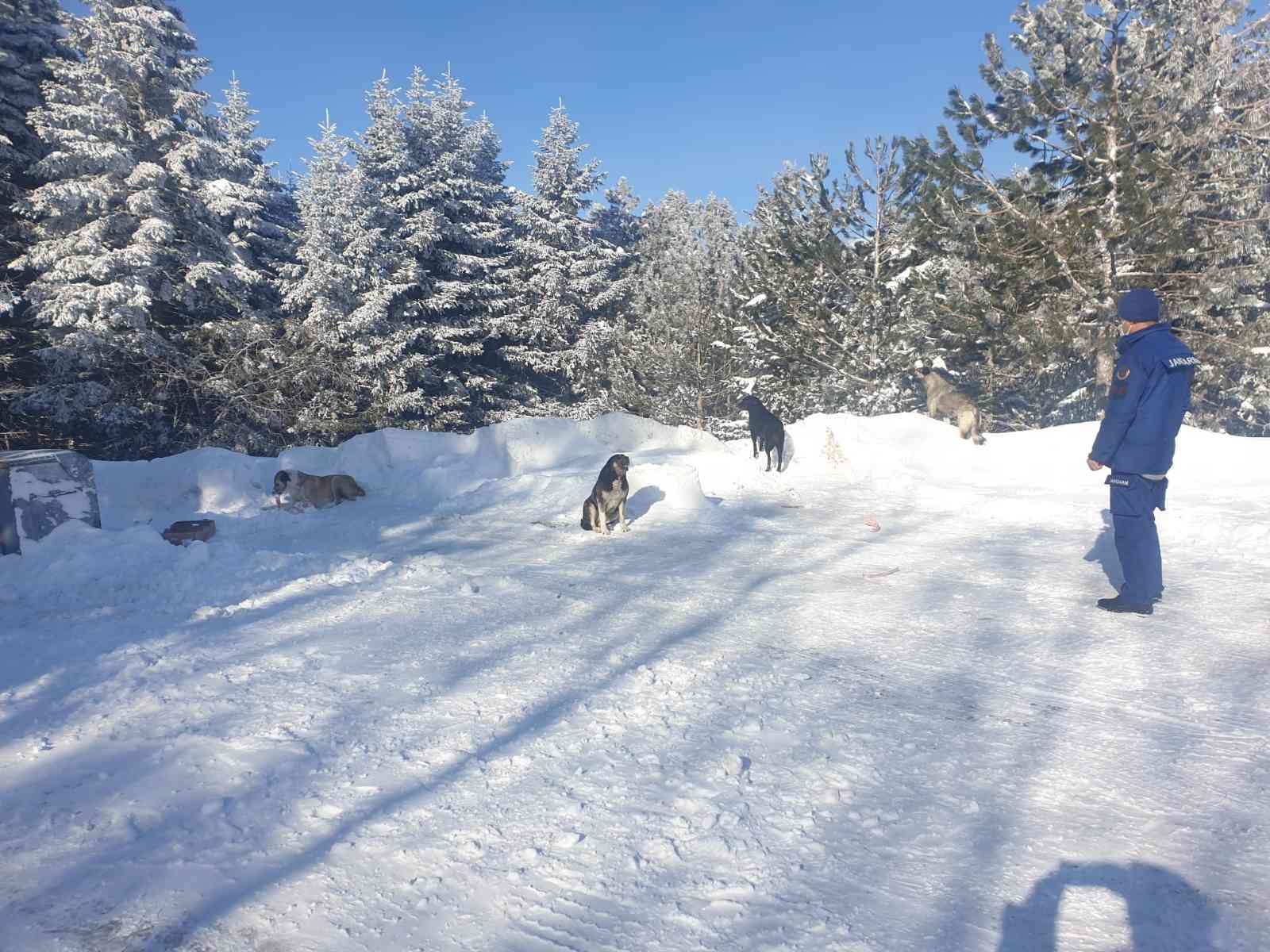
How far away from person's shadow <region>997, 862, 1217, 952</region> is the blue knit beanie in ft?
12.1

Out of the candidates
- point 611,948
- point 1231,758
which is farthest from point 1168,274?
point 611,948

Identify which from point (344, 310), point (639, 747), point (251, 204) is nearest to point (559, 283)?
point (344, 310)

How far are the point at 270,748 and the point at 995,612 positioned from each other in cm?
440

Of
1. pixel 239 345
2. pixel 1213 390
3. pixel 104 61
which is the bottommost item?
pixel 1213 390

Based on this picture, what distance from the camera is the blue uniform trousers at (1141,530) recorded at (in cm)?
487

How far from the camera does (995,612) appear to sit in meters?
5.14

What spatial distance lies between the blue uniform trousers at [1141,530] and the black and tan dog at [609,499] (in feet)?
14.3

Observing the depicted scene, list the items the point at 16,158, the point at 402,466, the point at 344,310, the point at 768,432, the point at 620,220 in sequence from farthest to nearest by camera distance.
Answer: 1. the point at 620,220
2. the point at 344,310
3. the point at 16,158
4. the point at 402,466
5. the point at 768,432

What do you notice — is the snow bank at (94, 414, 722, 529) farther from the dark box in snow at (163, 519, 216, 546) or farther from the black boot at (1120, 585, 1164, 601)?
the black boot at (1120, 585, 1164, 601)

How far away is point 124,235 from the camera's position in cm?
1897

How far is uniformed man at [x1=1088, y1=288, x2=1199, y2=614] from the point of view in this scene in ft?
15.7

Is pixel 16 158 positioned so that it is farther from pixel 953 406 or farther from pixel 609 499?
pixel 953 406

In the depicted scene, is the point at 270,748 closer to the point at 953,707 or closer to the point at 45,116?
the point at 953,707

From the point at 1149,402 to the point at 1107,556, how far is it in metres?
Result: 1.94
